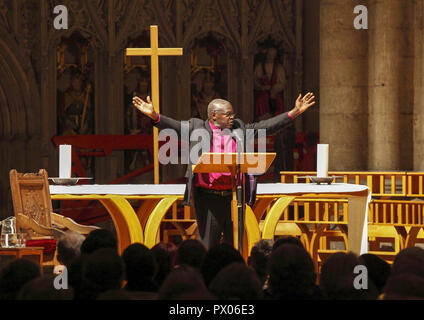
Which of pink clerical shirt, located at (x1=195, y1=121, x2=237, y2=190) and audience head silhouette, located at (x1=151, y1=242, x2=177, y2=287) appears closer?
audience head silhouette, located at (x1=151, y1=242, x2=177, y2=287)

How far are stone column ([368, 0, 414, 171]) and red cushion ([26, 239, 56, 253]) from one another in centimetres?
484

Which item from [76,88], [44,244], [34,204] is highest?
[76,88]

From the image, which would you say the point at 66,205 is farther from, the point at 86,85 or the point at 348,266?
the point at 348,266

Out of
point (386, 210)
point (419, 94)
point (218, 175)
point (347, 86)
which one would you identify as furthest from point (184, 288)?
point (347, 86)

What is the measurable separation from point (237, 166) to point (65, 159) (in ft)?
6.32

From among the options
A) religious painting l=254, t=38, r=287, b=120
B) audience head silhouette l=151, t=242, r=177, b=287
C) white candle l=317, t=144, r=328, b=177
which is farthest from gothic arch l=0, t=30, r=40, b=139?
audience head silhouette l=151, t=242, r=177, b=287

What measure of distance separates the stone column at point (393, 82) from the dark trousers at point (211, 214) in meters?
4.84

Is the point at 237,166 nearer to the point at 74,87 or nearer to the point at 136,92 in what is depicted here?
the point at 74,87

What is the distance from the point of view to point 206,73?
15.4 meters

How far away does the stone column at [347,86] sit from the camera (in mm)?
10586

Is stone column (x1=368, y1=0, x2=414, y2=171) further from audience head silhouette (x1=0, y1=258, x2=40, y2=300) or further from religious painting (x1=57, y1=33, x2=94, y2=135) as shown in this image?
audience head silhouette (x1=0, y1=258, x2=40, y2=300)

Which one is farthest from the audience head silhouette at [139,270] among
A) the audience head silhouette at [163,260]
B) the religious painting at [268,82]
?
the religious painting at [268,82]

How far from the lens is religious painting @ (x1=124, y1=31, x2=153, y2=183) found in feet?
49.3

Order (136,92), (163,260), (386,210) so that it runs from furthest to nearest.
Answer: (136,92) < (386,210) < (163,260)
